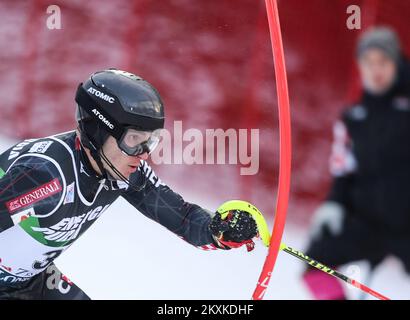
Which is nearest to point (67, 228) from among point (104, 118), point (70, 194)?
point (70, 194)

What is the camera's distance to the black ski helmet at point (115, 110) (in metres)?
3.26

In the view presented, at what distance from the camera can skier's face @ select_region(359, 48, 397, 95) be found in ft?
15.0

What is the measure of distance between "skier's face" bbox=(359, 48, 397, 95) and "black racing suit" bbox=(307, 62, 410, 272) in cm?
4

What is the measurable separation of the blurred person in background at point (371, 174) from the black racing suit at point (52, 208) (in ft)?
4.18

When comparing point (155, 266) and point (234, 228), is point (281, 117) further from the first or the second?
point (155, 266)

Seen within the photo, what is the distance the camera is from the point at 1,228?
3072mm

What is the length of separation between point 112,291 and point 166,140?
831mm

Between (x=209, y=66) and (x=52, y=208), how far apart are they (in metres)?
1.95

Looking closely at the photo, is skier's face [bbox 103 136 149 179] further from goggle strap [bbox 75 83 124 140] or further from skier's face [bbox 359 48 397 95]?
skier's face [bbox 359 48 397 95]

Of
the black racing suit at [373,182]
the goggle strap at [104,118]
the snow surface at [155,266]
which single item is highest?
the goggle strap at [104,118]

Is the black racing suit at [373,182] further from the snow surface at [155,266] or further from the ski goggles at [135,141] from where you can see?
the ski goggles at [135,141]

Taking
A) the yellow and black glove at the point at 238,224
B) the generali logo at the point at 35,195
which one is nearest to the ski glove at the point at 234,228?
the yellow and black glove at the point at 238,224

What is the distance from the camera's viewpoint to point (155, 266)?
16.4 ft
